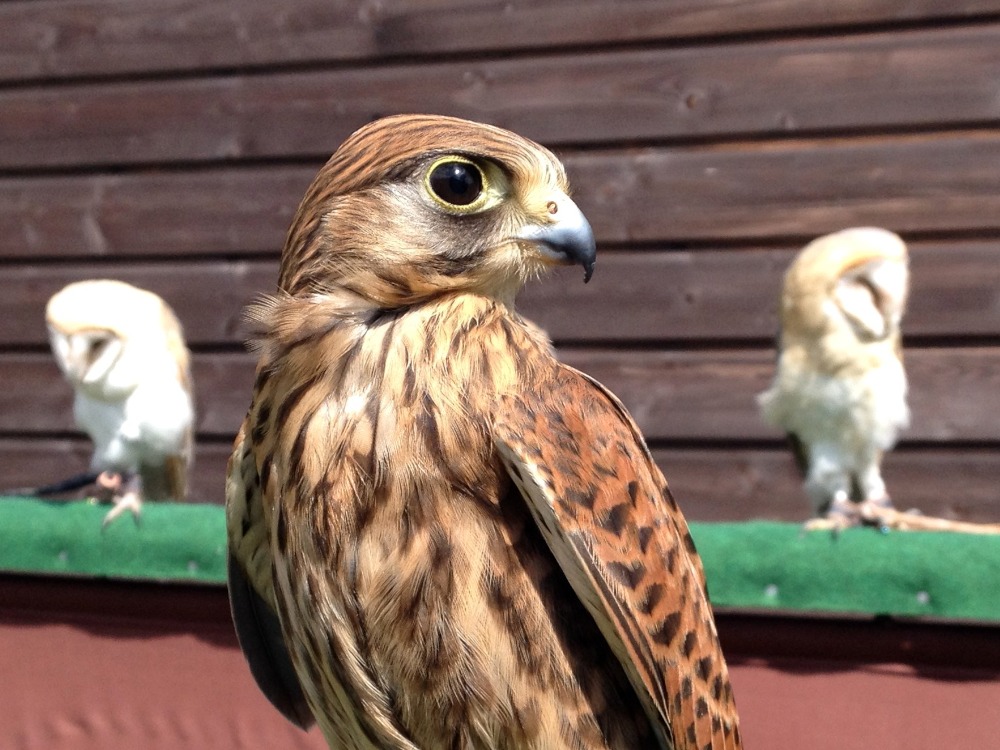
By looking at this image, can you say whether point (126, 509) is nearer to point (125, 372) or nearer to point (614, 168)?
point (125, 372)

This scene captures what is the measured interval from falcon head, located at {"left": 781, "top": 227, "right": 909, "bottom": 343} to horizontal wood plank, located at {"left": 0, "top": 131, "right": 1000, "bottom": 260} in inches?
24.1

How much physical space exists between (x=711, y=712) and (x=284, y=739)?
1.14 m

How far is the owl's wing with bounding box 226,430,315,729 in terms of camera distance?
4.80 feet

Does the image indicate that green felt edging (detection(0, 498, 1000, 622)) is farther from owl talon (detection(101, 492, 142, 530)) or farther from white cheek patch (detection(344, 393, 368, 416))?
white cheek patch (detection(344, 393, 368, 416))

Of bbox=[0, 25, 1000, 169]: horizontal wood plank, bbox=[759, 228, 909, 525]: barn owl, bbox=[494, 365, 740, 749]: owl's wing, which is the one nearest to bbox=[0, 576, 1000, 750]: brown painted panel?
bbox=[494, 365, 740, 749]: owl's wing

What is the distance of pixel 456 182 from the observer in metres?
1.27

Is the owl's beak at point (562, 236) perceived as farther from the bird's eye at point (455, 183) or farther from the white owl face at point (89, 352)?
the white owl face at point (89, 352)

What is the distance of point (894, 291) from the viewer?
269 cm

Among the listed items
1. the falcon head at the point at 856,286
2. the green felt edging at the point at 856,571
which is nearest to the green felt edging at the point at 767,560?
the green felt edging at the point at 856,571

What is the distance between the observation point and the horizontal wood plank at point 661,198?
10.6ft

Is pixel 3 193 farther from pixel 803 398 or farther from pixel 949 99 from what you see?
pixel 949 99

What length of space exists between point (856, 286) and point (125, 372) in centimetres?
212

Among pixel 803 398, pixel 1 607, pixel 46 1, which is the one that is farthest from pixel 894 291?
pixel 46 1

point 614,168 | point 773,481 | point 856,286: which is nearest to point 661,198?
point 614,168
